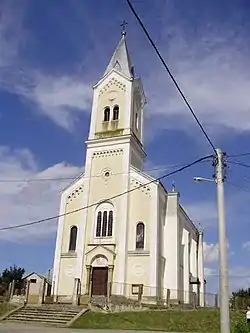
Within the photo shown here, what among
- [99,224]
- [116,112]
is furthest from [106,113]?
[99,224]

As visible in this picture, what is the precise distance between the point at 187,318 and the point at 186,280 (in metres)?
14.2

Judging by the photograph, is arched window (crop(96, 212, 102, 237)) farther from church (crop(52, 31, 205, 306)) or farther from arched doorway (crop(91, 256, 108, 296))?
arched doorway (crop(91, 256, 108, 296))

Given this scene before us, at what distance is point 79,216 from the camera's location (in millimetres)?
37594

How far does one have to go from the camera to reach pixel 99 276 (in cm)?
3494

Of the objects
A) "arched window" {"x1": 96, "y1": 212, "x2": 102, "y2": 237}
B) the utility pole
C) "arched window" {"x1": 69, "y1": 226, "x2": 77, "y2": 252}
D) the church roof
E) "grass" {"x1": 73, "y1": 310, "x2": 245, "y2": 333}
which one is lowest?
"grass" {"x1": 73, "y1": 310, "x2": 245, "y2": 333}

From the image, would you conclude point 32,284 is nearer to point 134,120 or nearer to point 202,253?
point 134,120

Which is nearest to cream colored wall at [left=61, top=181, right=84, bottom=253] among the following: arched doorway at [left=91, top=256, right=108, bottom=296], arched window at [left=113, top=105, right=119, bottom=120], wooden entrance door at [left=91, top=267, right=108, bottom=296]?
arched doorway at [left=91, top=256, right=108, bottom=296]

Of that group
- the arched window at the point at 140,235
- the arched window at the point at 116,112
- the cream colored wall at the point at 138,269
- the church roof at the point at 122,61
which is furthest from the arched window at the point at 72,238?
the church roof at the point at 122,61

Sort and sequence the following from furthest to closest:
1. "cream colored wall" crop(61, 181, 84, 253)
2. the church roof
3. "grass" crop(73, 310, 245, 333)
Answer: the church roof
"cream colored wall" crop(61, 181, 84, 253)
"grass" crop(73, 310, 245, 333)

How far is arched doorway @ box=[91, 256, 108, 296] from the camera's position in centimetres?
3466

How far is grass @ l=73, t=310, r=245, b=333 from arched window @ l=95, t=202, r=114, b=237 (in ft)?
34.2

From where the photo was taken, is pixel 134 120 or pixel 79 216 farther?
pixel 134 120

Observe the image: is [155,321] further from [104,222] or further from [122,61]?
[122,61]

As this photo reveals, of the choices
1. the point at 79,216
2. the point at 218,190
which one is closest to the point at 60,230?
the point at 79,216
